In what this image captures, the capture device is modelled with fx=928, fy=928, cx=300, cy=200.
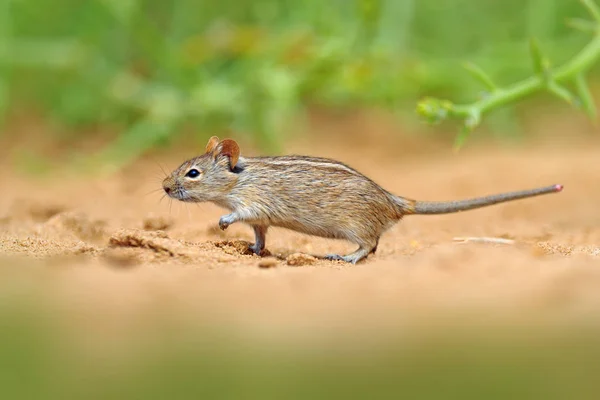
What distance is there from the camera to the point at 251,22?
11.4 m

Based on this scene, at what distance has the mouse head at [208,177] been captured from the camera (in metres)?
5.15

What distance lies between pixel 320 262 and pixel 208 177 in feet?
3.17

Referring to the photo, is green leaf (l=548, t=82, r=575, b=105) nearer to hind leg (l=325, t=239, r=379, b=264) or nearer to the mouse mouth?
hind leg (l=325, t=239, r=379, b=264)

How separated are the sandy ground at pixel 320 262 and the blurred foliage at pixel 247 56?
116 centimetres

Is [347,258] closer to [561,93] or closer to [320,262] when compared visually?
[320,262]

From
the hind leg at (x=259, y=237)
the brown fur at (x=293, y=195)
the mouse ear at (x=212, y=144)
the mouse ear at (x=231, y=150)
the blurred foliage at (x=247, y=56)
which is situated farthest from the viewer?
the blurred foliage at (x=247, y=56)

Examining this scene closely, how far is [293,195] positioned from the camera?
4.95 m

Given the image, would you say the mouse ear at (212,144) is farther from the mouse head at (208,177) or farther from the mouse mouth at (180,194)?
the mouse mouth at (180,194)

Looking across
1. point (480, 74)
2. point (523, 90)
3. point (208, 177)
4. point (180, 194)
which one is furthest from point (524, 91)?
point (180, 194)

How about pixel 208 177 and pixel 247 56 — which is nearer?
pixel 208 177

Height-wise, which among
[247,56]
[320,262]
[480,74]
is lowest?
[320,262]

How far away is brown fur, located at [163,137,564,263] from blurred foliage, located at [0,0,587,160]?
8.12ft

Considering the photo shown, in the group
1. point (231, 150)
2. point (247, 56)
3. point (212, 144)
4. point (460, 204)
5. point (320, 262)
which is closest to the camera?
point (320, 262)

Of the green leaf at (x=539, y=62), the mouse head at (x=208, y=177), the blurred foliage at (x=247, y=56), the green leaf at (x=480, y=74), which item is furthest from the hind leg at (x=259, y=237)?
the blurred foliage at (x=247, y=56)
